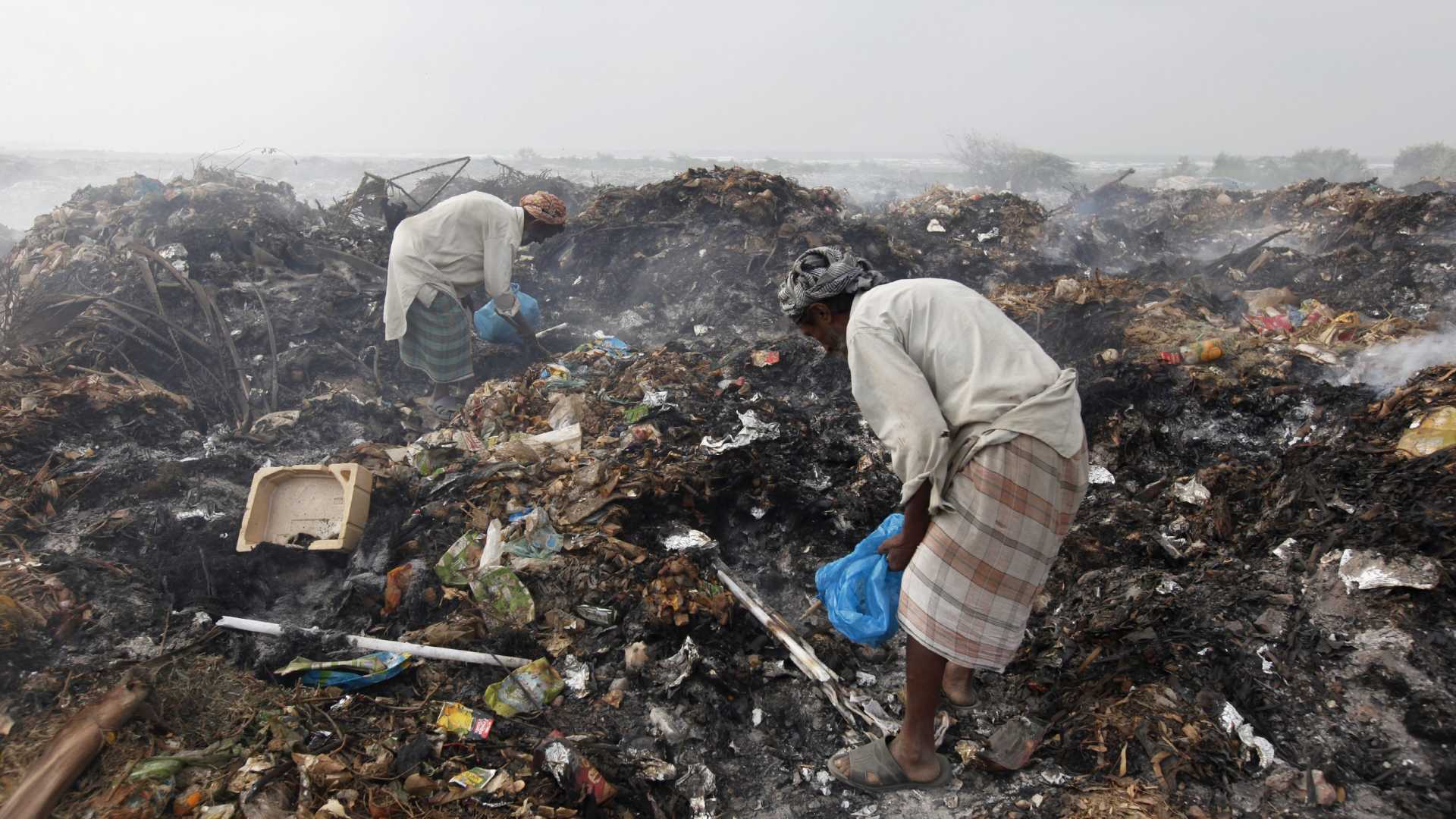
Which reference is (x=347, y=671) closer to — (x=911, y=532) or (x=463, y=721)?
(x=463, y=721)

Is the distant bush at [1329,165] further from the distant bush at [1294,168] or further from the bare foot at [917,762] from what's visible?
the bare foot at [917,762]

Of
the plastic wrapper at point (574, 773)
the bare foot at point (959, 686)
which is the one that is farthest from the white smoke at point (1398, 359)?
the plastic wrapper at point (574, 773)

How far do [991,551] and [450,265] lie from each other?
4.10m

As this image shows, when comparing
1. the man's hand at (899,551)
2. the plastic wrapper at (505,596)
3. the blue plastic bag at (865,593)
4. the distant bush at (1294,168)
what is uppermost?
the distant bush at (1294,168)

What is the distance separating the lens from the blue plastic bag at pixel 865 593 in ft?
7.09

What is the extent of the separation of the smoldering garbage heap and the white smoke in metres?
0.15

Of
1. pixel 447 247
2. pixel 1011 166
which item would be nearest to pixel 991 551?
pixel 447 247

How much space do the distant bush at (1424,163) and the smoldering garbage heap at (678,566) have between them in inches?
614

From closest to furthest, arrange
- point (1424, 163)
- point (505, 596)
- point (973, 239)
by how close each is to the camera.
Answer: point (505, 596) < point (973, 239) < point (1424, 163)

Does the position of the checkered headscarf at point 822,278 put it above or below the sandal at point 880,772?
above

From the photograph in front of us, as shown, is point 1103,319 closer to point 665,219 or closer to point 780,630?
point 780,630

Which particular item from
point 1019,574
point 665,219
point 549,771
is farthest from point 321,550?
point 665,219

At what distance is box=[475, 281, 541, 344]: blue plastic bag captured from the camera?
512 cm

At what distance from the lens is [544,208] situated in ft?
15.1
